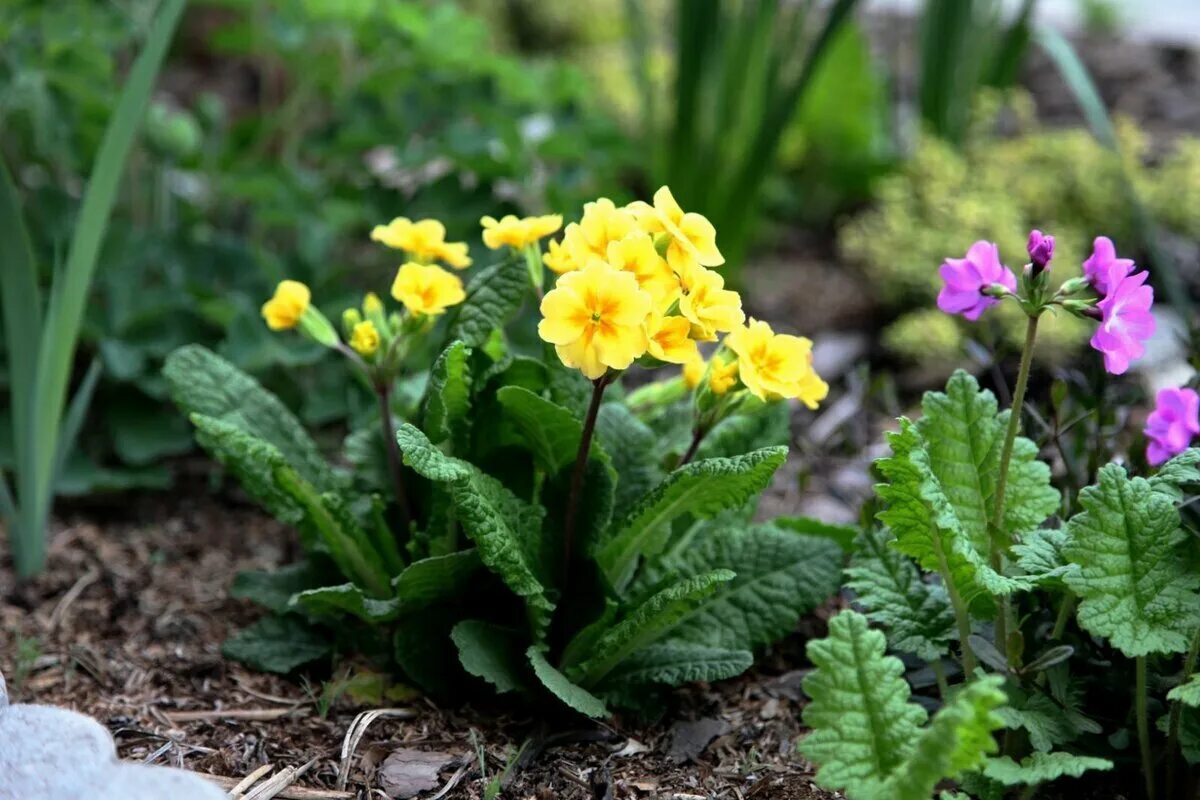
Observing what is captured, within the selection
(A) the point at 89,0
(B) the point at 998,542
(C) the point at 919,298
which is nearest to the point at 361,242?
(A) the point at 89,0

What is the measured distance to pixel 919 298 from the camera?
2.86 m

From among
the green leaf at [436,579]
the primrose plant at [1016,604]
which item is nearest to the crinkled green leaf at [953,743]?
the primrose plant at [1016,604]

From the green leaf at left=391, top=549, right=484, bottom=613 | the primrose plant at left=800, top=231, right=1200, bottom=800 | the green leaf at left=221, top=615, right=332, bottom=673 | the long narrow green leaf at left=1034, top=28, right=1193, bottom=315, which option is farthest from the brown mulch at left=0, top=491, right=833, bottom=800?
the long narrow green leaf at left=1034, top=28, right=1193, bottom=315

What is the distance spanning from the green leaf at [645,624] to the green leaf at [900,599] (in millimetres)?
169

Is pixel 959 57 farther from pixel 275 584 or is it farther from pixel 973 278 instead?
pixel 275 584

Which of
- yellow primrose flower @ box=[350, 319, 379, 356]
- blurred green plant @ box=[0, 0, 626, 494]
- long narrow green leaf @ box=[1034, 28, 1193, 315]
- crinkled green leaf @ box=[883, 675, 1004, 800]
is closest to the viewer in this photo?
crinkled green leaf @ box=[883, 675, 1004, 800]

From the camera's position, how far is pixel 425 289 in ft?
5.07

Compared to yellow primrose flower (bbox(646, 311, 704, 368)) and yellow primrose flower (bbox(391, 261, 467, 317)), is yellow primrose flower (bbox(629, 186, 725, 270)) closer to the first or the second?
yellow primrose flower (bbox(646, 311, 704, 368))

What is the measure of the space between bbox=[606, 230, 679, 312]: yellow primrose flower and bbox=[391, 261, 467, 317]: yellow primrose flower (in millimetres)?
271

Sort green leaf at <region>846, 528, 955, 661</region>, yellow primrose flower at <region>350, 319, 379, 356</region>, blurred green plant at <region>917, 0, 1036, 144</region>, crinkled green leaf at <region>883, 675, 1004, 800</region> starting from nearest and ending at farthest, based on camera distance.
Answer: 1. crinkled green leaf at <region>883, 675, 1004, 800</region>
2. green leaf at <region>846, 528, 955, 661</region>
3. yellow primrose flower at <region>350, 319, 379, 356</region>
4. blurred green plant at <region>917, 0, 1036, 144</region>

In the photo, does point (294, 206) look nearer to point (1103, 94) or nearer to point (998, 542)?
point (998, 542)

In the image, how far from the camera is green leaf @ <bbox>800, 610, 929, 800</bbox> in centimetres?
122

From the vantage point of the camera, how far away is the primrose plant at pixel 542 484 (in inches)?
54.8

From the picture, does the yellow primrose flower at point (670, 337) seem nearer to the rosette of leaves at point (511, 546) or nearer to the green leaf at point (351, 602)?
the rosette of leaves at point (511, 546)
